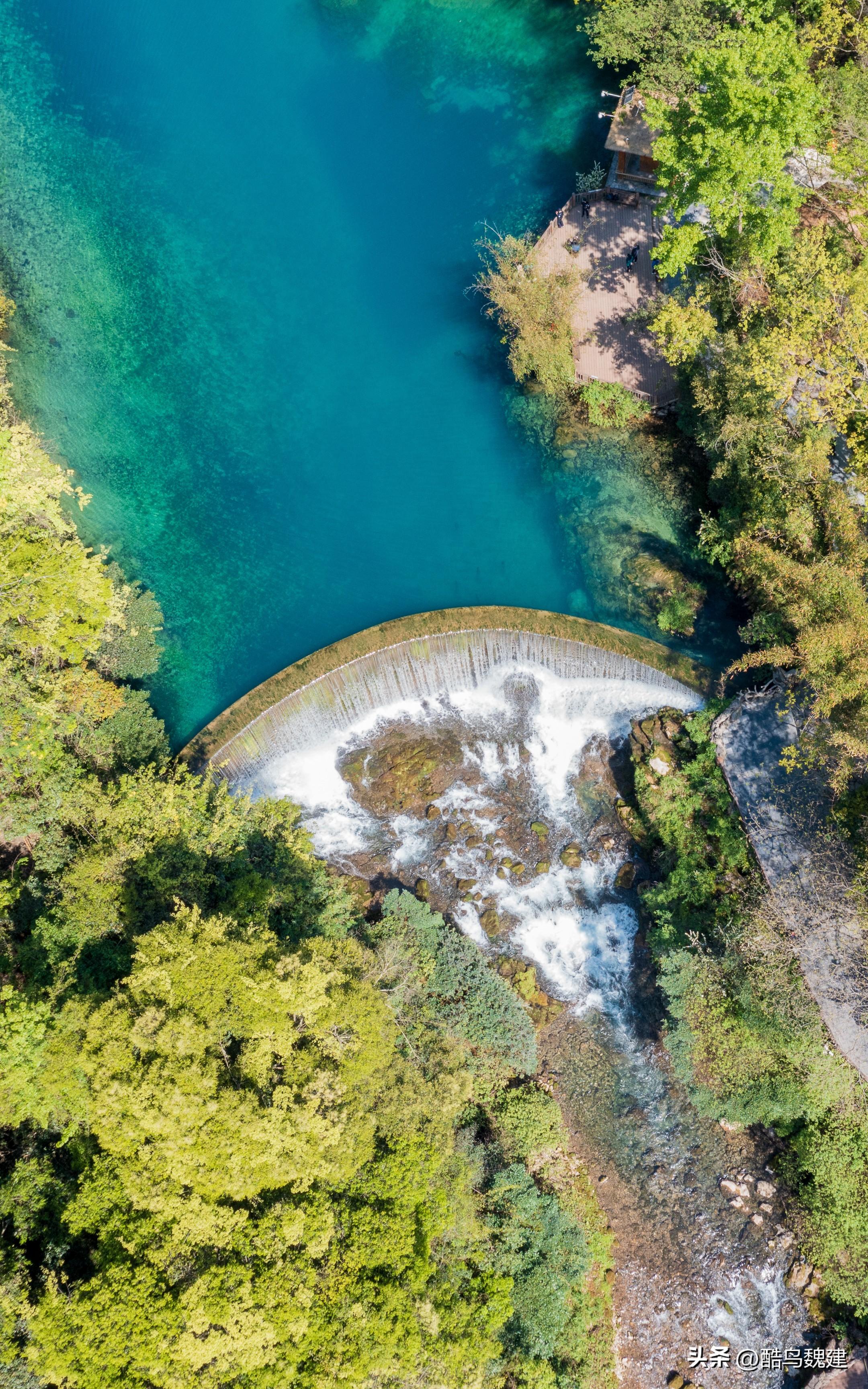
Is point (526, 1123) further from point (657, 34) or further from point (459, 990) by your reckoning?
point (657, 34)

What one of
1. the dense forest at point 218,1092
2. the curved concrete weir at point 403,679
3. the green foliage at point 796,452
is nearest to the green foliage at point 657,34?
the green foliage at point 796,452

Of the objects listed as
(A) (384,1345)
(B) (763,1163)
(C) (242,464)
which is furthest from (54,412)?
(B) (763,1163)

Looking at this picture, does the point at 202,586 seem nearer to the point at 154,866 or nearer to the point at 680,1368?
the point at 154,866

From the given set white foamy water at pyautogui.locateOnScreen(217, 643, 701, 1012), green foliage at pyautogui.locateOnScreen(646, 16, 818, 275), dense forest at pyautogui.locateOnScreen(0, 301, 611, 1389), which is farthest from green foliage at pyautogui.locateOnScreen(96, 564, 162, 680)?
green foliage at pyautogui.locateOnScreen(646, 16, 818, 275)

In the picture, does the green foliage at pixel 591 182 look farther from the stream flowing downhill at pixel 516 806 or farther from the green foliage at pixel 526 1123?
the green foliage at pixel 526 1123

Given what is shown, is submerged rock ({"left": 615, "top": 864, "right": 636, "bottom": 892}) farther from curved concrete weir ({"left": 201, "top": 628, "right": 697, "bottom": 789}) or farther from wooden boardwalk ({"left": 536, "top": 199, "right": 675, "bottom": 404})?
wooden boardwalk ({"left": 536, "top": 199, "right": 675, "bottom": 404})

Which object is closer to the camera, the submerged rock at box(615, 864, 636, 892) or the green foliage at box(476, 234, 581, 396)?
the green foliage at box(476, 234, 581, 396)

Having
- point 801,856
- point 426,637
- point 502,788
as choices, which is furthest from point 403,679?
point 801,856
